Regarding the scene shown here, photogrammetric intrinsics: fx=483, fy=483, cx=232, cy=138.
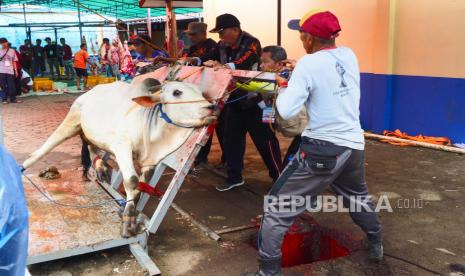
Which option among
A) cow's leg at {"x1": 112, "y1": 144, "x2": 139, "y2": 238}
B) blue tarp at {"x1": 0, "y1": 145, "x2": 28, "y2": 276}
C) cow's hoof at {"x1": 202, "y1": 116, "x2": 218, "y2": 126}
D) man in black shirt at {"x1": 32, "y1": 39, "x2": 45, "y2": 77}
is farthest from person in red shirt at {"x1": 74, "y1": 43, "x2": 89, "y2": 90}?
blue tarp at {"x1": 0, "y1": 145, "x2": 28, "y2": 276}

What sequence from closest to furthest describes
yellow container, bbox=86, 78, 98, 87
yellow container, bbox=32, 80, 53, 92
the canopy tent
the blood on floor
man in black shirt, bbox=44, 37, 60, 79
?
the blood on floor < yellow container, bbox=86, 78, 98, 87 < yellow container, bbox=32, 80, 53, 92 < the canopy tent < man in black shirt, bbox=44, 37, 60, 79

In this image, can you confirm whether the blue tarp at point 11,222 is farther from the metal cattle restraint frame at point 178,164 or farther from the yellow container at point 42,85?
the yellow container at point 42,85

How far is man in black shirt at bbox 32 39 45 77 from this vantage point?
20.2 m

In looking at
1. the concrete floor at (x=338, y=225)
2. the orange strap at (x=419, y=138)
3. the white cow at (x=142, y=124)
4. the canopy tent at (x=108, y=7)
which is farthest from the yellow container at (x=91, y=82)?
the white cow at (x=142, y=124)

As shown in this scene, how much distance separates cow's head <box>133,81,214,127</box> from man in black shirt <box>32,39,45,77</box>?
60.1ft

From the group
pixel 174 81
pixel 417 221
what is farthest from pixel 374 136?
pixel 174 81

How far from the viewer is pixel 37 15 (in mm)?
25812

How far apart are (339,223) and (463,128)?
3447 mm

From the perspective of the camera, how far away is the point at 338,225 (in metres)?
4.14

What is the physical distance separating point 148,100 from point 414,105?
16.3ft

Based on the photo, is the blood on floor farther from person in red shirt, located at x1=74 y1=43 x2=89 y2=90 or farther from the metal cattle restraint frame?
person in red shirt, located at x1=74 y1=43 x2=89 y2=90

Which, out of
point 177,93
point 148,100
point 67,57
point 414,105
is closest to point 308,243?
point 177,93

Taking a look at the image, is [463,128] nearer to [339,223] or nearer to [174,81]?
[339,223]

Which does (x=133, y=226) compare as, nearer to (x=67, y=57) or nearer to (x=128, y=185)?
→ (x=128, y=185)
